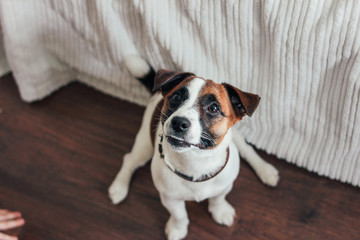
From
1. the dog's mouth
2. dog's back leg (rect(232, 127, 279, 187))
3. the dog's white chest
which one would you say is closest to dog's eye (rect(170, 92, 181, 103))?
the dog's mouth

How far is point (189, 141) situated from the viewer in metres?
0.88

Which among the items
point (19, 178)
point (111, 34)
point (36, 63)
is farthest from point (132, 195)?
point (36, 63)

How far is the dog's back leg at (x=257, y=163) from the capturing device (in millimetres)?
1460

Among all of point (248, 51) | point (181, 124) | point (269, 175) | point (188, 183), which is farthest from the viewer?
point (269, 175)

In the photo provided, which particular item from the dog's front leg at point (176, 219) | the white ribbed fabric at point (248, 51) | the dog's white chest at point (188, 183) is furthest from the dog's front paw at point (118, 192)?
the white ribbed fabric at point (248, 51)

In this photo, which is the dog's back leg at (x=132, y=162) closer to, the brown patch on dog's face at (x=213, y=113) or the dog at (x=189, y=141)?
the dog at (x=189, y=141)

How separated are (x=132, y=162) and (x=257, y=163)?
1.80 ft

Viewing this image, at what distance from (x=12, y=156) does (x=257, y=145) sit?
1171 mm

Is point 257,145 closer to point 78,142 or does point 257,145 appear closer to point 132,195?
point 132,195

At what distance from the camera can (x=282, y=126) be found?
1460mm

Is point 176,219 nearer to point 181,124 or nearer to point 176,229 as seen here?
point 176,229

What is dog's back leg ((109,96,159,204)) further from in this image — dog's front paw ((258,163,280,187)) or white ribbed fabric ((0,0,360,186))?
dog's front paw ((258,163,280,187))

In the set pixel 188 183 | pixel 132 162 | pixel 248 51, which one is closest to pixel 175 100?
pixel 188 183

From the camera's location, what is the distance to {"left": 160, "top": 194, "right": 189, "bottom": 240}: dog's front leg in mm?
1205
